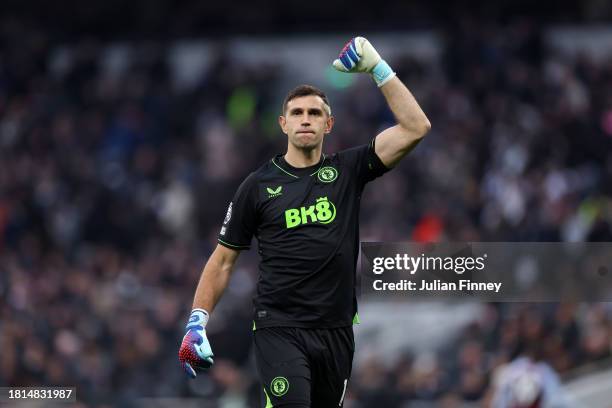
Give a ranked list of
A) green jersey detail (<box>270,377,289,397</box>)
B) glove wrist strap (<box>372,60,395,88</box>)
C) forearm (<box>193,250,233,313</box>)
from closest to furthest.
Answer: green jersey detail (<box>270,377,289,397</box>), glove wrist strap (<box>372,60,395,88</box>), forearm (<box>193,250,233,313</box>)

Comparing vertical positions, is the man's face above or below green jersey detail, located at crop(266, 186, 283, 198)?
above

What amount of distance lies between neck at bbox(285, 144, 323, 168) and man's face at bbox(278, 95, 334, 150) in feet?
0.12

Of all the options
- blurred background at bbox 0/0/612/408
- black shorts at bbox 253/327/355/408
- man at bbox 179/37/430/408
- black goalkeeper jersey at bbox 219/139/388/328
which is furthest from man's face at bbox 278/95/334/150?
blurred background at bbox 0/0/612/408

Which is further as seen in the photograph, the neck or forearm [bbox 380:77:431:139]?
the neck

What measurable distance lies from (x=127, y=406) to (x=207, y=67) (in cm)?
828

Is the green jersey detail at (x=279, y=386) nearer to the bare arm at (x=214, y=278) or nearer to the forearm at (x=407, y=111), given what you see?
the bare arm at (x=214, y=278)

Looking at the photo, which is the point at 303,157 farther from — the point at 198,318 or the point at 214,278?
the point at 198,318

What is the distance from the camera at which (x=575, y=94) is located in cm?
1475

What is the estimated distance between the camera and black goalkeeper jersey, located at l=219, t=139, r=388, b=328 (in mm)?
6520

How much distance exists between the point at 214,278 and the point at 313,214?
25.8 inches

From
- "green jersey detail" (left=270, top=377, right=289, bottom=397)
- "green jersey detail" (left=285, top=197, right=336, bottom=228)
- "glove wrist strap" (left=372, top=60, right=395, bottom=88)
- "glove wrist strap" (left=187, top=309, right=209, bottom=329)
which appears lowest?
"green jersey detail" (left=270, top=377, right=289, bottom=397)

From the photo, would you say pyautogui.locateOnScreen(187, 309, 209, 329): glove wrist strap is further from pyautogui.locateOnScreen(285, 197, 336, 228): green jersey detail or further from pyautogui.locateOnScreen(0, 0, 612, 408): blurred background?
pyautogui.locateOnScreen(0, 0, 612, 408): blurred background

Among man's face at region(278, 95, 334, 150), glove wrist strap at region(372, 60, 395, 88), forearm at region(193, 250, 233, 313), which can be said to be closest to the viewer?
glove wrist strap at region(372, 60, 395, 88)

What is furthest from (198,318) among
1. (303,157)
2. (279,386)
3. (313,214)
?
(303,157)
